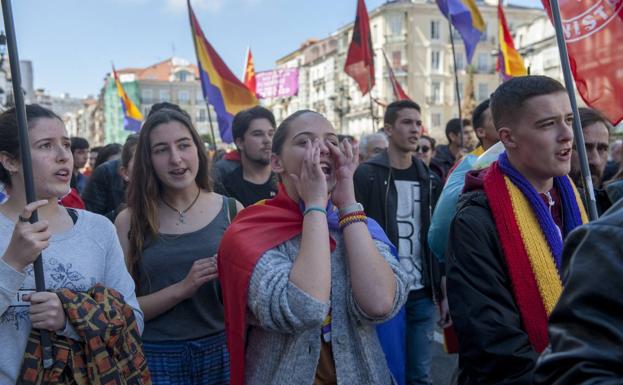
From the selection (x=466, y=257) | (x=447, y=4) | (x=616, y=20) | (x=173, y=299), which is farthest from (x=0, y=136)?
(x=447, y=4)

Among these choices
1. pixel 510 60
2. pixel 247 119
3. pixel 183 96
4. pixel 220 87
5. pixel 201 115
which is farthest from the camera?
pixel 201 115

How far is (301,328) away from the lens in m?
2.18

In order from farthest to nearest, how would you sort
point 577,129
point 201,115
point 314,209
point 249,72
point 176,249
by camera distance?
1. point 201,115
2. point 249,72
3. point 176,249
4. point 577,129
5. point 314,209

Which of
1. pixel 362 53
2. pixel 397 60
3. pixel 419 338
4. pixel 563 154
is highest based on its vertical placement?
pixel 397 60

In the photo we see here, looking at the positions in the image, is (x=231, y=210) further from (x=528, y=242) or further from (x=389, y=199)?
(x=389, y=199)

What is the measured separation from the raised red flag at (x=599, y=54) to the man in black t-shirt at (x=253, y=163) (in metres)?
2.32

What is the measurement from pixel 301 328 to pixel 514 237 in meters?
0.81

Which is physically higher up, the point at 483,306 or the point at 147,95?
the point at 147,95

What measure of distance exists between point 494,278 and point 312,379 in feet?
2.44

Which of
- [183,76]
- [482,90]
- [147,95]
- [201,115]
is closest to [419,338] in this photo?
[482,90]

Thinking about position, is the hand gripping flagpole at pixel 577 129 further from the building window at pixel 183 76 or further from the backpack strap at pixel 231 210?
the building window at pixel 183 76

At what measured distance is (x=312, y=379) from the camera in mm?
2264

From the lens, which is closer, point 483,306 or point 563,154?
point 483,306

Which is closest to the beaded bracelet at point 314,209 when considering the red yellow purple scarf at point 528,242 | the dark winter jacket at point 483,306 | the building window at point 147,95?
the dark winter jacket at point 483,306
